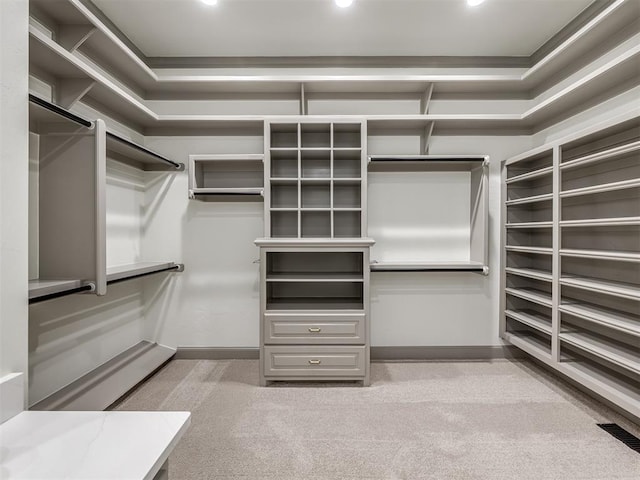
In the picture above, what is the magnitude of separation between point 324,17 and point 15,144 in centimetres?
224

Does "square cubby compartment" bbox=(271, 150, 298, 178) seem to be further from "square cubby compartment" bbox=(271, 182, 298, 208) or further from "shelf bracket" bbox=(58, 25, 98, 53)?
"shelf bracket" bbox=(58, 25, 98, 53)

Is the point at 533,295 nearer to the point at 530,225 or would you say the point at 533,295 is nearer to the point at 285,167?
the point at 530,225

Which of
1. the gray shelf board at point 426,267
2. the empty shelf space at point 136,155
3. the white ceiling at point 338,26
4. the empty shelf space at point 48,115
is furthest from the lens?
the gray shelf board at point 426,267

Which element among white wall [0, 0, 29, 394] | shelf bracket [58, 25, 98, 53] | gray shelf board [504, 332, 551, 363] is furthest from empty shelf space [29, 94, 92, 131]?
gray shelf board [504, 332, 551, 363]

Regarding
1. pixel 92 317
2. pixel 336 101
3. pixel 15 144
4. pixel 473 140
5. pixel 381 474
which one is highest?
pixel 336 101

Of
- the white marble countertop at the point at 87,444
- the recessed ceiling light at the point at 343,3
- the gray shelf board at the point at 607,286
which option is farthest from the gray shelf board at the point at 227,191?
the gray shelf board at the point at 607,286

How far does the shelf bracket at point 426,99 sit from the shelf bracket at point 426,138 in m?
0.13

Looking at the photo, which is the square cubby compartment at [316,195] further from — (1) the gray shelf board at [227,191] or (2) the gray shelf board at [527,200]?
(2) the gray shelf board at [527,200]

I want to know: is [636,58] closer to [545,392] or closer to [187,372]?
[545,392]

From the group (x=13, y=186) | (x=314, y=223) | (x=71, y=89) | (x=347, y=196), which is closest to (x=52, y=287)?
(x=13, y=186)

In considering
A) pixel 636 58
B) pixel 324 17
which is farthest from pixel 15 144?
pixel 636 58

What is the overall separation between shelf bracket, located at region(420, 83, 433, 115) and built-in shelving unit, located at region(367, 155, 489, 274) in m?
0.50

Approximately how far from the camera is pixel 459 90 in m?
3.10

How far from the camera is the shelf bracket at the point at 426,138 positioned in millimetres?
3011
